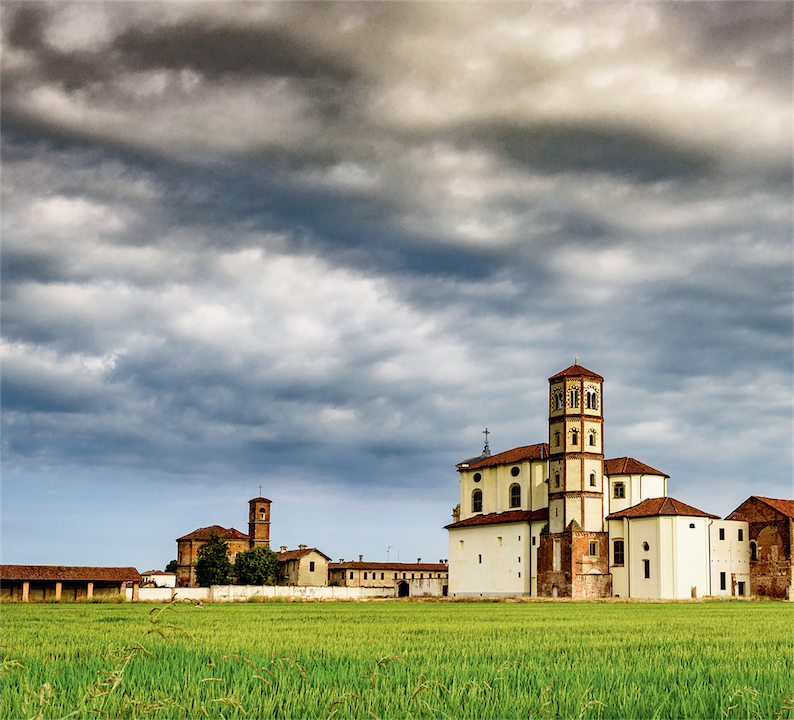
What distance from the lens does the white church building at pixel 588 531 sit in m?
71.0

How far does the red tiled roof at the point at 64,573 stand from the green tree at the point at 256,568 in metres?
28.3

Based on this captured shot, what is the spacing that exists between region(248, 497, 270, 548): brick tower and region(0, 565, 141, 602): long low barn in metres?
51.0

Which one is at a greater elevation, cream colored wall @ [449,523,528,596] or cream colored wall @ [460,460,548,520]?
cream colored wall @ [460,460,548,520]

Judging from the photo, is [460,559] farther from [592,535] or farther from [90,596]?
[90,596]

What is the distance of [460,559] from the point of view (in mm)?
85750

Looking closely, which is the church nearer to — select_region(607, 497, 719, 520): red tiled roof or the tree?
select_region(607, 497, 719, 520): red tiled roof

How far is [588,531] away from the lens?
73.2 meters

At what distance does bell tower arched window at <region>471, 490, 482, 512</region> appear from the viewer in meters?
89.0

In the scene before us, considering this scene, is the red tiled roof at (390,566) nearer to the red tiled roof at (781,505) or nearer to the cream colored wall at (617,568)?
the cream colored wall at (617,568)

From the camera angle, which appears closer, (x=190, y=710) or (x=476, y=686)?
(x=190, y=710)

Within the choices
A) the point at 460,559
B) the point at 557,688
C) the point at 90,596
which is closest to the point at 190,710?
the point at 557,688

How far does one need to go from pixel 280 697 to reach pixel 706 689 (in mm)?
3704

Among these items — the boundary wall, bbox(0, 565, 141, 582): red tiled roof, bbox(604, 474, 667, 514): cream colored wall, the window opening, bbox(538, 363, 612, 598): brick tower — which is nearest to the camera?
bbox(0, 565, 141, 582): red tiled roof

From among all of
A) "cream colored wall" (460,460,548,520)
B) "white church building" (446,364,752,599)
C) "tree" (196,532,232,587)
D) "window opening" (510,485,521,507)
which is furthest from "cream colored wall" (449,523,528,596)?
"tree" (196,532,232,587)
